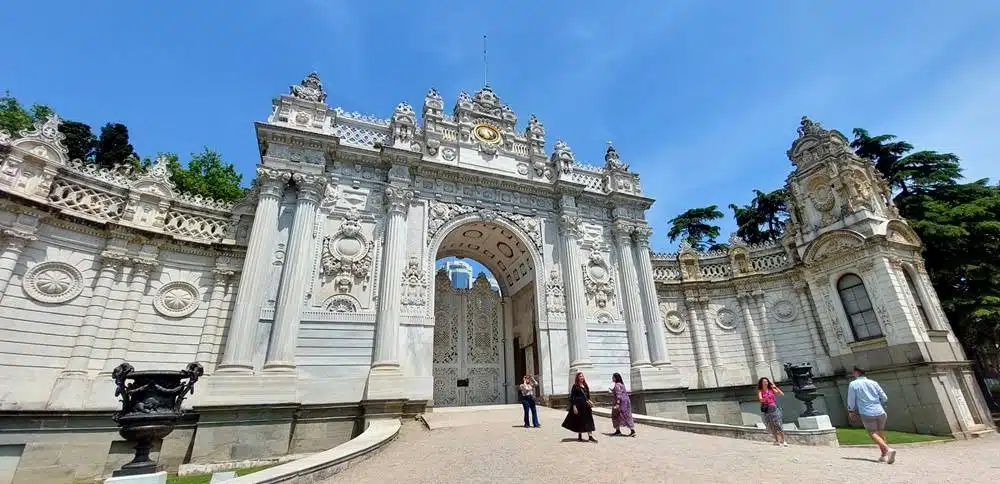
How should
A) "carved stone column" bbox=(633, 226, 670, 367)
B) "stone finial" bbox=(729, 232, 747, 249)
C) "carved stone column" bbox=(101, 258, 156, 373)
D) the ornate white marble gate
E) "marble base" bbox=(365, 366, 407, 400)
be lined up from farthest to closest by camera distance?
"stone finial" bbox=(729, 232, 747, 249) < the ornate white marble gate < "carved stone column" bbox=(633, 226, 670, 367) < "marble base" bbox=(365, 366, 407, 400) < "carved stone column" bbox=(101, 258, 156, 373)

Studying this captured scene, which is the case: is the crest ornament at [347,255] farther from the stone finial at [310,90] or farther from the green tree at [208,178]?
the green tree at [208,178]

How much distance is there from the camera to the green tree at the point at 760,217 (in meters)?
30.2

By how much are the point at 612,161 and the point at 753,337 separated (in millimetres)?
10028

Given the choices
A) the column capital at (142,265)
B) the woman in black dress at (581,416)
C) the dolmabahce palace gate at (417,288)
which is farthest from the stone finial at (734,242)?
the column capital at (142,265)

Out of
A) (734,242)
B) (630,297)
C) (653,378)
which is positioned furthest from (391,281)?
(734,242)

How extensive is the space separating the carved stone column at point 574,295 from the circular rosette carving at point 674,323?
17.5 ft

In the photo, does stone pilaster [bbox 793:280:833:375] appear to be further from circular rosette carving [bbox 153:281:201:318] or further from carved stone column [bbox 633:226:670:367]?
circular rosette carving [bbox 153:281:201:318]

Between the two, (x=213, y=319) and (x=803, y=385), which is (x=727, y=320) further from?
(x=213, y=319)

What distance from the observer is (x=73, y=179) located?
11.8m

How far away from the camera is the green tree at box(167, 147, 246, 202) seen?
22812 millimetres

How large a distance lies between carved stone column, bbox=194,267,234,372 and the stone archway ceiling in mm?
7409

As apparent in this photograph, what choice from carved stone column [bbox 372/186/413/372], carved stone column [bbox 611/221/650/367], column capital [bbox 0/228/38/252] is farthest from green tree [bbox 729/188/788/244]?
column capital [bbox 0/228/38/252]

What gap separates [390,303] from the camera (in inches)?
529

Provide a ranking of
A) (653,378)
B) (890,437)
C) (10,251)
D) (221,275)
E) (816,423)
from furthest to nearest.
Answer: (653,378)
(890,437)
(221,275)
(10,251)
(816,423)
